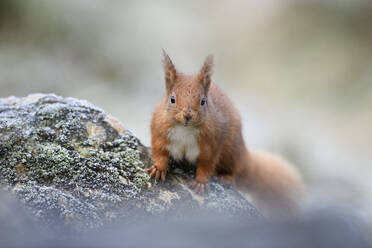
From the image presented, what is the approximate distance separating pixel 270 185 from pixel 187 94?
1.84 metres

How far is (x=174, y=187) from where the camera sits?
412 centimetres

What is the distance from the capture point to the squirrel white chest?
174 inches

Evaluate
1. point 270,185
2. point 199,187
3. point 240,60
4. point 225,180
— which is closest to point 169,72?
point 199,187

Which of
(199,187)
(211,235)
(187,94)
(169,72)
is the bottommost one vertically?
(211,235)

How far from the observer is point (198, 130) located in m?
4.42

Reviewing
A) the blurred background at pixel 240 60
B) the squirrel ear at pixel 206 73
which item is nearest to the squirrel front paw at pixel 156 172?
the squirrel ear at pixel 206 73

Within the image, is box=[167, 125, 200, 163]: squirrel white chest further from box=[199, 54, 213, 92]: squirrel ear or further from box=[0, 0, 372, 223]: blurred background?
box=[0, 0, 372, 223]: blurred background

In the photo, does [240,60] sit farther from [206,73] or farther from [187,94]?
[187,94]

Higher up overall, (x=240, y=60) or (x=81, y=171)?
(x=240, y=60)

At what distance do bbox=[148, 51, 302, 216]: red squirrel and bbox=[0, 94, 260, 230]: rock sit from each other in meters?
0.14

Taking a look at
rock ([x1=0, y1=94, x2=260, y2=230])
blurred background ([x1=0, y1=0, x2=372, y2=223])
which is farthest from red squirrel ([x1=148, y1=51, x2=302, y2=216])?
blurred background ([x1=0, y1=0, x2=372, y2=223])

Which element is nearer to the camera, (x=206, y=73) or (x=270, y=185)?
(x=206, y=73)

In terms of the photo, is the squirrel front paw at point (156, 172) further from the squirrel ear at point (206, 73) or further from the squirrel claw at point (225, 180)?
the squirrel ear at point (206, 73)

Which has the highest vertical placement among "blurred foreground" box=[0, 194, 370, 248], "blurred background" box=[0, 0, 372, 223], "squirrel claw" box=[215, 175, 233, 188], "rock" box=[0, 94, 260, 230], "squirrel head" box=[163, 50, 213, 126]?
"blurred background" box=[0, 0, 372, 223]
